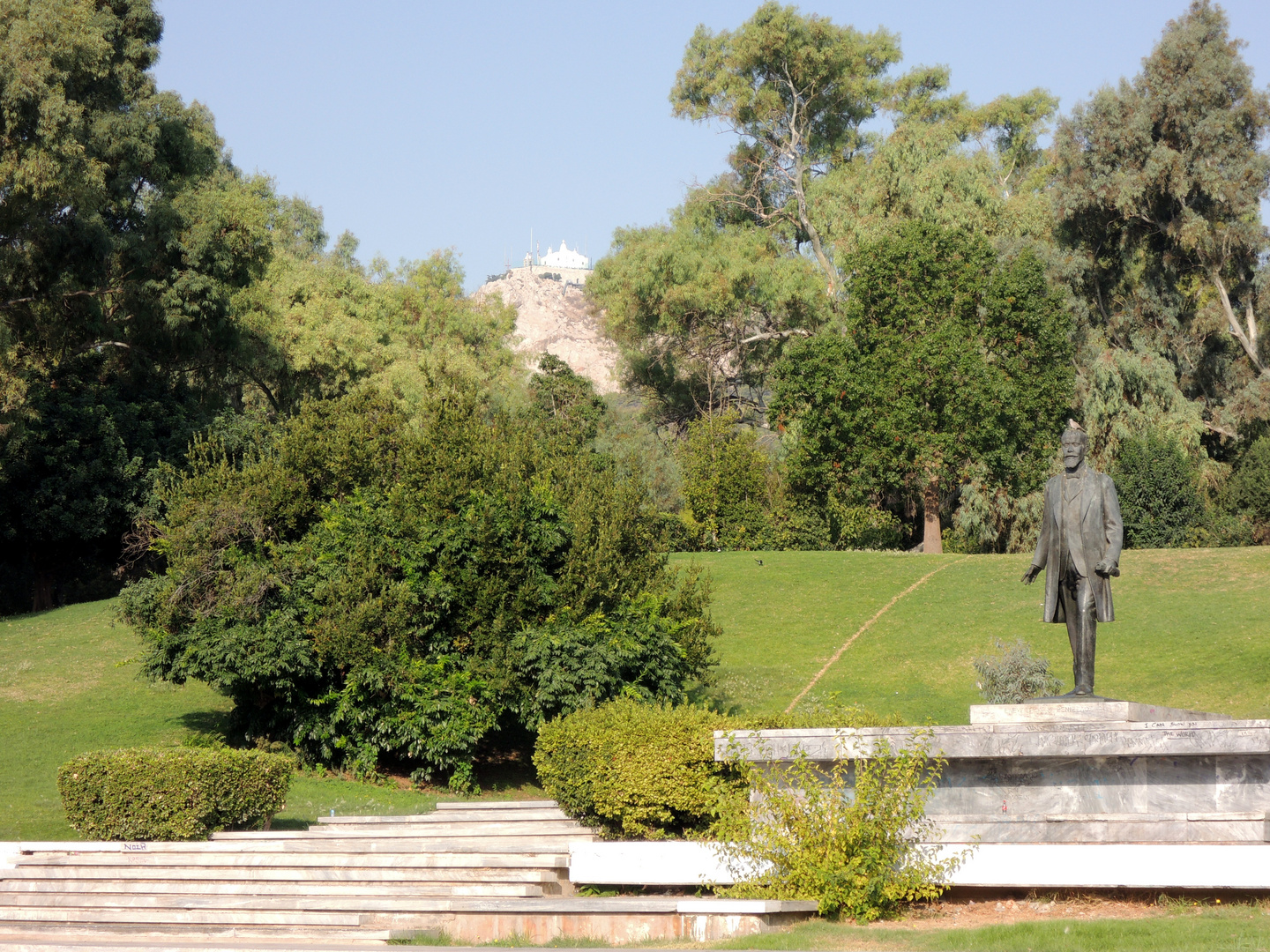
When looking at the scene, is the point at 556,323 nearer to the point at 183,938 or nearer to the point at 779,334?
the point at 779,334

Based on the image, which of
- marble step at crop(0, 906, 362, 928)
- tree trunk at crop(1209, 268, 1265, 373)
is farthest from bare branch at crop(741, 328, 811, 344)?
marble step at crop(0, 906, 362, 928)

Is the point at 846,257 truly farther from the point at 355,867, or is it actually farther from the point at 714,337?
the point at 355,867

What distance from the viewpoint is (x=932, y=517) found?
40719 millimetres

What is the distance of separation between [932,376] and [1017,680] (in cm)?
2006

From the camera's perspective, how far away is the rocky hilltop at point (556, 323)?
162 metres

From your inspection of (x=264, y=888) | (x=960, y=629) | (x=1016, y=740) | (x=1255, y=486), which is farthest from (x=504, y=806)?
(x=1255, y=486)

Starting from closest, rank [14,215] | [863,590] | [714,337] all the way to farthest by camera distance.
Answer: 1. [14,215]
2. [863,590]
3. [714,337]

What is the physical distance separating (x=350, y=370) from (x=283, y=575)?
27633 mm

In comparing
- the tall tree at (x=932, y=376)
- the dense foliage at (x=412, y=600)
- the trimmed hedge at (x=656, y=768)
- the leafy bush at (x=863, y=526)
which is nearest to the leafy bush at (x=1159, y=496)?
the tall tree at (x=932, y=376)

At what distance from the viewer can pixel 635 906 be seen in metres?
10.1

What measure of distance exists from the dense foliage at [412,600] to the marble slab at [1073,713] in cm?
886

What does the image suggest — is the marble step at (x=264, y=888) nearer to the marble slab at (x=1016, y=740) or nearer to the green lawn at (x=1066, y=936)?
the marble slab at (x=1016, y=740)

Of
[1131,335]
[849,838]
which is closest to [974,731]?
[849,838]

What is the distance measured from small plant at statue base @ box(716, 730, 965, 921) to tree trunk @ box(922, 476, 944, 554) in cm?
3090
